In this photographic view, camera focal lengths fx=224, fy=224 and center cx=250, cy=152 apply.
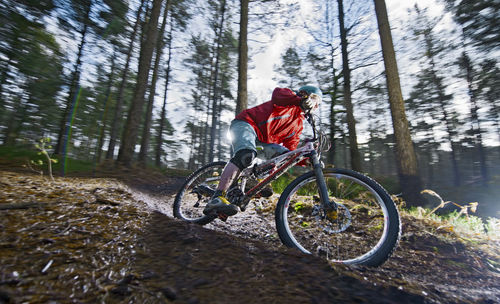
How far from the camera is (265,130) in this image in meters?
2.82

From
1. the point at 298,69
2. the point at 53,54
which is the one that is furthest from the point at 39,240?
the point at 298,69

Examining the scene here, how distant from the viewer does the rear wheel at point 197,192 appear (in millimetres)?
3395

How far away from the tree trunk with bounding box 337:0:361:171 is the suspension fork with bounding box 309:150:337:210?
8.55 m

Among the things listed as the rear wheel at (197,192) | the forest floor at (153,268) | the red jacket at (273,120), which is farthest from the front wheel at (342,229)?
the rear wheel at (197,192)

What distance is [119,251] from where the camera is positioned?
130cm

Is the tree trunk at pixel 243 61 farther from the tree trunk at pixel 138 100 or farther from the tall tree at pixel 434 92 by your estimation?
the tall tree at pixel 434 92

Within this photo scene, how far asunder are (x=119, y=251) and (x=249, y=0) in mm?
9003

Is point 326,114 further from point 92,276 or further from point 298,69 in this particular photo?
point 92,276

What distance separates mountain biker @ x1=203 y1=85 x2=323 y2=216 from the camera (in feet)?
8.11

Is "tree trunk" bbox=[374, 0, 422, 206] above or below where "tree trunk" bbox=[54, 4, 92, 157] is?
below

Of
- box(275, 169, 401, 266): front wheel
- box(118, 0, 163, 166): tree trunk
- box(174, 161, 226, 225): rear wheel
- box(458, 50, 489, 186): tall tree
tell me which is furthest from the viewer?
box(458, 50, 489, 186): tall tree

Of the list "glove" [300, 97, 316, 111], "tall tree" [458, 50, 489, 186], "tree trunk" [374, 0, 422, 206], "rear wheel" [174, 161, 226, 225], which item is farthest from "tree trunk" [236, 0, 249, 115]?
"tall tree" [458, 50, 489, 186]

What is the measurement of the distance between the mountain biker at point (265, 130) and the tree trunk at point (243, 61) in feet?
13.2

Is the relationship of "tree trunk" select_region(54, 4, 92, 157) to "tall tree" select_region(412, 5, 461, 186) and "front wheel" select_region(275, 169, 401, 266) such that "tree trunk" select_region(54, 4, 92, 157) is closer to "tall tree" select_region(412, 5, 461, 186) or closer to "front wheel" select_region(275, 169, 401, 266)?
"front wheel" select_region(275, 169, 401, 266)
